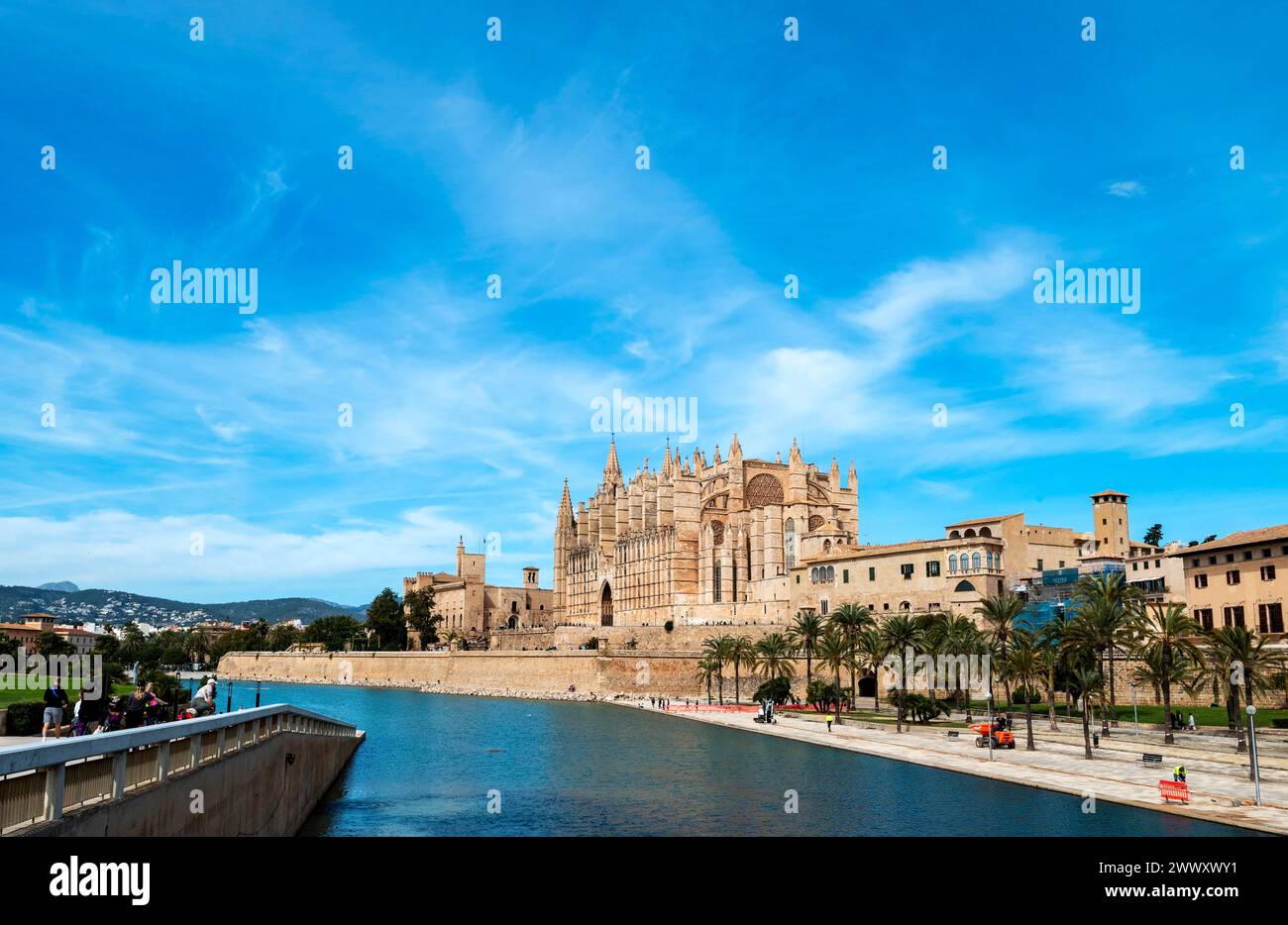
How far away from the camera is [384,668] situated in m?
118

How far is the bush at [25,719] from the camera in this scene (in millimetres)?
20750

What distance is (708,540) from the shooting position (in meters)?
107

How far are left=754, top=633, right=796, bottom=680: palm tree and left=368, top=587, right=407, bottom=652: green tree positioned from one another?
2625 inches

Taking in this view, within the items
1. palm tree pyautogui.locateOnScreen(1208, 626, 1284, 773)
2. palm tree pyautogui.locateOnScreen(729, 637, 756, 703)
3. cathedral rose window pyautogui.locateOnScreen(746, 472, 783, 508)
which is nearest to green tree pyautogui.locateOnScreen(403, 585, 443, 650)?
cathedral rose window pyautogui.locateOnScreen(746, 472, 783, 508)

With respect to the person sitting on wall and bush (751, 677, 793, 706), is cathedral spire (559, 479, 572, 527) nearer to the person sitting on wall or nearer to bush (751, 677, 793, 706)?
bush (751, 677, 793, 706)

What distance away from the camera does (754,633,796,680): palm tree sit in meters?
71.1

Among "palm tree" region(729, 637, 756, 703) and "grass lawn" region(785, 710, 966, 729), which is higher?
"palm tree" region(729, 637, 756, 703)

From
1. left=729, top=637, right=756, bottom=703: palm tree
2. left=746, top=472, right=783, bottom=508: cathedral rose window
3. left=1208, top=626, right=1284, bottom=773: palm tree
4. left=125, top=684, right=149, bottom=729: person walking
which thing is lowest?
left=729, top=637, right=756, bottom=703: palm tree

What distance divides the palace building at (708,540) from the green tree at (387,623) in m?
21.8

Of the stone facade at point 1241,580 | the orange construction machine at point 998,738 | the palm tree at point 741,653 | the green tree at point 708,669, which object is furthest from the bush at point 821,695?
the stone facade at point 1241,580

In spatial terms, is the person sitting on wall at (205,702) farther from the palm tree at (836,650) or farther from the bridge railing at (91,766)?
the palm tree at (836,650)
